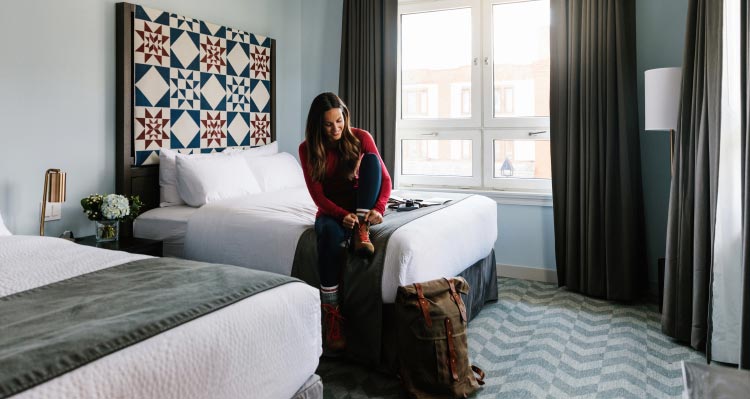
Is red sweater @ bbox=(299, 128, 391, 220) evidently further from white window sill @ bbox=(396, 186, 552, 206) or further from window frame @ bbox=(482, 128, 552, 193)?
window frame @ bbox=(482, 128, 552, 193)

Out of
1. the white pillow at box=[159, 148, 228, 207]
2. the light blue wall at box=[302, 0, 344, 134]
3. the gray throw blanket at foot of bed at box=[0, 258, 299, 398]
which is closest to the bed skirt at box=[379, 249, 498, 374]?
the gray throw blanket at foot of bed at box=[0, 258, 299, 398]

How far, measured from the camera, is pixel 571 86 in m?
3.60

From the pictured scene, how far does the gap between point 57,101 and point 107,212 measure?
25.6 inches

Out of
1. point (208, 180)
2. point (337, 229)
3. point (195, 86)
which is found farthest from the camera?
point (195, 86)

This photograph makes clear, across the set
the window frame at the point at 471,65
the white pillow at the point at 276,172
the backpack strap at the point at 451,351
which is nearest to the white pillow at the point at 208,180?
the white pillow at the point at 276,172

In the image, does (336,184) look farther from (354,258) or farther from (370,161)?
(354,258)

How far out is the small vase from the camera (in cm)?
295

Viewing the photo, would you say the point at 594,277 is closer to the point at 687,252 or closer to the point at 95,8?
the point at 687,252

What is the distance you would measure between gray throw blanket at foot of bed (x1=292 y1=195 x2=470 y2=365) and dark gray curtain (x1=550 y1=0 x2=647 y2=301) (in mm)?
1667

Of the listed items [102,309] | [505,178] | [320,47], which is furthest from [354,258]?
[320,47]

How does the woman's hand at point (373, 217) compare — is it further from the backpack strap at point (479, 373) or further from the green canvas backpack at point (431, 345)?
the backpack strap at point (479, 373)

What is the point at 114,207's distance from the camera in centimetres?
289

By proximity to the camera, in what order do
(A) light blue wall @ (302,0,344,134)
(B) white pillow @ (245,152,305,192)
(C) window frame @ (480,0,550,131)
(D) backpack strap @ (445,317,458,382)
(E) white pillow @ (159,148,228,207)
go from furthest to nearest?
1. (A) light blue wall @ (302,0,344,134)
2. (C) window frame @ (480,0,550,131)
3. (B) white pillow @ (245,152,305,192)
4. (E) white pillow @ (159,148,228,207)
5. (D) backpack strap @ (445,317,458,382)

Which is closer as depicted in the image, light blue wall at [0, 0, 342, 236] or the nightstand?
light blue wall at [0, 0, 342, 236]
